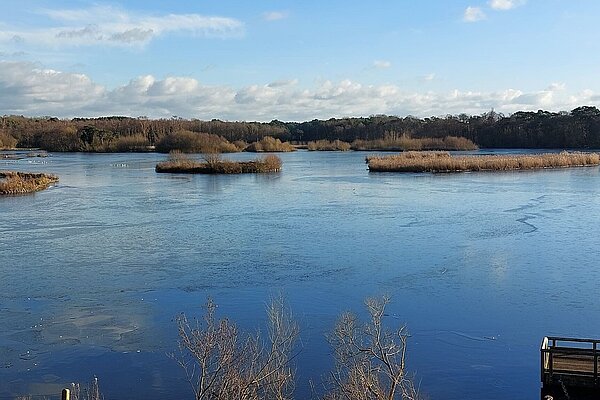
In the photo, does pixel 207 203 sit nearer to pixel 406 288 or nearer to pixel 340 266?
pixel 340 266

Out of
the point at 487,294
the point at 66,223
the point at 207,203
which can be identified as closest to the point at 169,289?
the point at 487,294

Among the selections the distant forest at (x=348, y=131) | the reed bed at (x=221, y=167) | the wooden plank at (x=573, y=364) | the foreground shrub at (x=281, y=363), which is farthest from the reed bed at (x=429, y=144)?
the wooden plank at (x=573, y=364)

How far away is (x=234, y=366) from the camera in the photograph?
16.5 feet

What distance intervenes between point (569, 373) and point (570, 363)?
214 mm

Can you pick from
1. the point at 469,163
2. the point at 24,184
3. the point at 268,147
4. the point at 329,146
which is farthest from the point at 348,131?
the point at 24,184

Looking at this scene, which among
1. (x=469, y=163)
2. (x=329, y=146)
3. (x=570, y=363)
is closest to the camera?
(x=570, y=363)

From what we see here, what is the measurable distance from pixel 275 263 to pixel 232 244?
1774mm

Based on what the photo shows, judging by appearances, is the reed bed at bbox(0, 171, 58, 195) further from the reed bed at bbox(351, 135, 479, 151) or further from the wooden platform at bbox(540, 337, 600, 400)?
the reed bed at bbox(351, 135, 479, 151)

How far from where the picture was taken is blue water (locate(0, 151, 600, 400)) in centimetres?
627

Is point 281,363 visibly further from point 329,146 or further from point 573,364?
point 329,146

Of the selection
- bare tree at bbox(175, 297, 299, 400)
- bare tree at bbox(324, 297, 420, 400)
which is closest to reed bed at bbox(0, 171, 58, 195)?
bare tree at bbox(175, 297, 299, 400)

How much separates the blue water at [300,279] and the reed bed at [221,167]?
35.7 ft

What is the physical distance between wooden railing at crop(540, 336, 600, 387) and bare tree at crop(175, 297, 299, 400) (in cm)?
226

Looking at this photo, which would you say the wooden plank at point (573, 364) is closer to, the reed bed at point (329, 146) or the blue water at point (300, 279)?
the blue water at point (300, 279)
